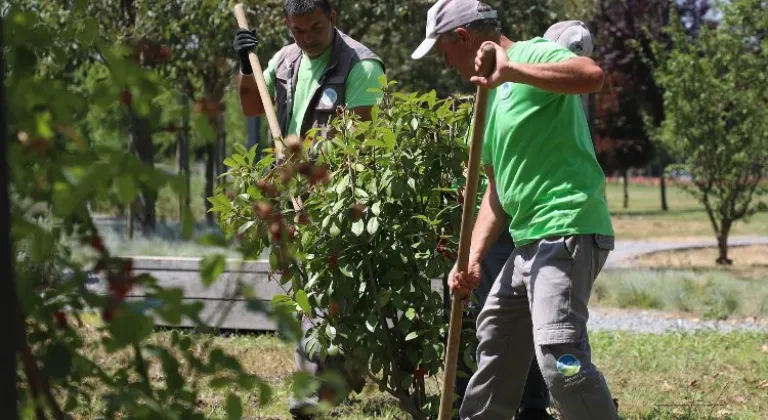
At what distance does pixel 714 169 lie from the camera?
52.0 ft

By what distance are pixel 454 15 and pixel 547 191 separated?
0.61 metres

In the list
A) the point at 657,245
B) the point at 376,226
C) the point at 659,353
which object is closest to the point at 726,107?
the point at 657,245

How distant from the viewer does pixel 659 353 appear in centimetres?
757

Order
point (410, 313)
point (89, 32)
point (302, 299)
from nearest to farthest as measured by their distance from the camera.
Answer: point (89, 32)
point (302, 299)
point (410, 313)

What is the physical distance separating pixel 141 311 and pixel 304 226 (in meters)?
2.51

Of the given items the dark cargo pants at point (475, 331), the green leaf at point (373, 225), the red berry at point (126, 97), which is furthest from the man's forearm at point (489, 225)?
the red berry at point (126, 97)

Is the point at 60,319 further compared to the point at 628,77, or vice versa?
the point at 628,77

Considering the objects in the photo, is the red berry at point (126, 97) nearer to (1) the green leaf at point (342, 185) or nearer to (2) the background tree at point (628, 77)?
(1) the green leaf at point (342, 185)

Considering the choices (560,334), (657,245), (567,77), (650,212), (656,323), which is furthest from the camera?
(650,212)

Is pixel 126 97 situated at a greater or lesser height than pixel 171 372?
greater

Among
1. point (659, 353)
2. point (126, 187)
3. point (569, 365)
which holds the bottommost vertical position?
point (659, 353)

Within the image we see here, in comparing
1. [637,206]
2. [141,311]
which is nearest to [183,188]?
[141,311]

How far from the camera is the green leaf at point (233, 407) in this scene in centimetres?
201

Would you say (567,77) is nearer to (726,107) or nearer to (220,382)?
(220,382)
